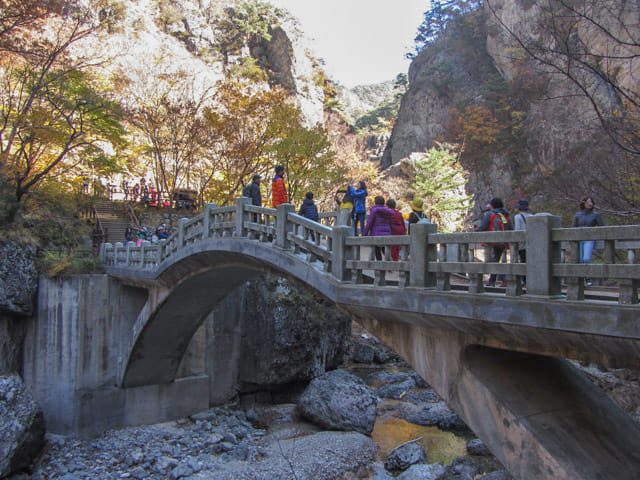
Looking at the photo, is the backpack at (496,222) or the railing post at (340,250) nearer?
the backpack at (496,222)

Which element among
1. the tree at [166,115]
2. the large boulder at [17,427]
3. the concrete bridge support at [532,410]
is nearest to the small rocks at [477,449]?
the concrete bridge support at [532,410]

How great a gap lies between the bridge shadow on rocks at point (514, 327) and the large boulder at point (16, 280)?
1046 cm

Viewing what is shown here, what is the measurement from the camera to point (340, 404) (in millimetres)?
15289

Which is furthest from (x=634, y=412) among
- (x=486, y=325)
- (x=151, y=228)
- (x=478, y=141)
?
(x=478, y=141)

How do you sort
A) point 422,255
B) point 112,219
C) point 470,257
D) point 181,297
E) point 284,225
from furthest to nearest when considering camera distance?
point 112,219 < point 181,297 < point 284,225 < point 422,255 < point 470,257

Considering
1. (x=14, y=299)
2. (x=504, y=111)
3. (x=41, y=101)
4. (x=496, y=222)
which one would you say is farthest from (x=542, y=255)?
(x=504, y=111)

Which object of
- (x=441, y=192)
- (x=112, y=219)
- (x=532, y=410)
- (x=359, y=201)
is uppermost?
(x=441, y=192)

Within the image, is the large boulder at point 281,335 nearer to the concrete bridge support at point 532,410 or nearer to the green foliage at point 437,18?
the concrete bridge support at point 532,410

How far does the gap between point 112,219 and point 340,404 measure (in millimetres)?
17759

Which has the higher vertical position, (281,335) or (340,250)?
(340,250)

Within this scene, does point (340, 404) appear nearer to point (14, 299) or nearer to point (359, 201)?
point (359, 201)

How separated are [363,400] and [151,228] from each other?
1629 cm

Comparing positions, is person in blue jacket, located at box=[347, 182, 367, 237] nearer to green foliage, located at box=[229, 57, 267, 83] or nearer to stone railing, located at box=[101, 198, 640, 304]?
stone railing, located at box=[101, 198, 640, 304]

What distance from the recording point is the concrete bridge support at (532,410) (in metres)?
4.89
